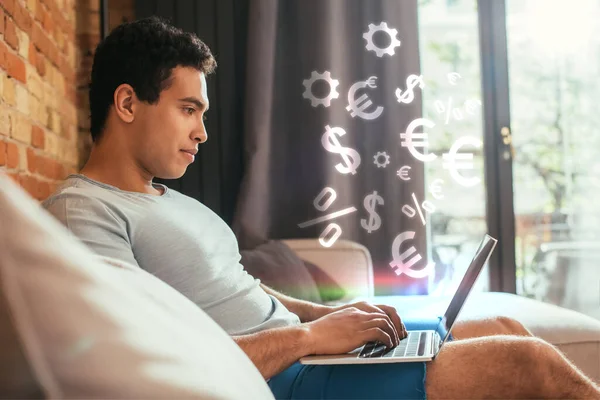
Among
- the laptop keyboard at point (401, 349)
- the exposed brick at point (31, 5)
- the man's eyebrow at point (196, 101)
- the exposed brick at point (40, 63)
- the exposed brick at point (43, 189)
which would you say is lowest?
the laptop keyboard at point (401, 349)

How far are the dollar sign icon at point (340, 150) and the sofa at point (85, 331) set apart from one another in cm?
242

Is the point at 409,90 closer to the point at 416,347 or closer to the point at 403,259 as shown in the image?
the point at 403,259

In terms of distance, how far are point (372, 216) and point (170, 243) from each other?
Answer: 5.67ft

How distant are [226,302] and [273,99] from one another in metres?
1.71

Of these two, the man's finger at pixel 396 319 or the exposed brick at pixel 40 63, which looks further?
the exposed brick at pixel 40 63

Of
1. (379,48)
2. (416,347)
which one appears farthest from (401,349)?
(379,48)

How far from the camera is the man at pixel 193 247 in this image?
1132 millimetres

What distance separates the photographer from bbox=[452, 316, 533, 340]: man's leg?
4.74 feet

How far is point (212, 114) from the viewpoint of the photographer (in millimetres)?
2838

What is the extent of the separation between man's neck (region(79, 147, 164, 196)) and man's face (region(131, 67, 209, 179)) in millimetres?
26

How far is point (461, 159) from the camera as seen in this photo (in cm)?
302

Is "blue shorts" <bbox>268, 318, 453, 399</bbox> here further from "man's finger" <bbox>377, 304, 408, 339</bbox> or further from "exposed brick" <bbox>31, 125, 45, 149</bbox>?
"exposed brick" <bbox>31, 125, 45, 149</bbox>

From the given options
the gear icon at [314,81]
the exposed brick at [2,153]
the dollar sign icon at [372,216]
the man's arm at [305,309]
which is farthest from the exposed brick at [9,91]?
the dollar sign icon at [372,216]

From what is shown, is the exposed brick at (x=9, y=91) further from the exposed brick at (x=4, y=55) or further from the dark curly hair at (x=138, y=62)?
the dark curly hair at (x=138, y=62)
